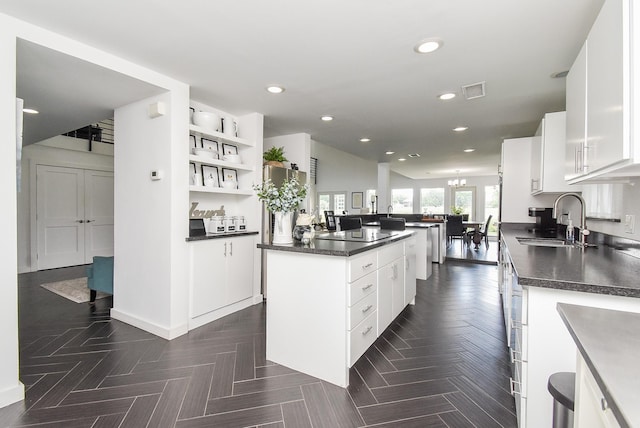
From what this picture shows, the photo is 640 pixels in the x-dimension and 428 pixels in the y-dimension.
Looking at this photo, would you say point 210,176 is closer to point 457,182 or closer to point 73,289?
point 73,289

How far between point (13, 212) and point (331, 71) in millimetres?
2469

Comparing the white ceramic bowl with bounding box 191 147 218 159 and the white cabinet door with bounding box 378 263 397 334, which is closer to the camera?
the white cabinet door with bounding box 378 263 397 334

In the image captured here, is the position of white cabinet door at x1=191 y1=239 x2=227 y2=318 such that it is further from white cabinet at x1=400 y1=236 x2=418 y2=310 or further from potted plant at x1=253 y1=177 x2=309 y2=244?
white cabinet at x1=400 y1=236 x2=418 y2=310

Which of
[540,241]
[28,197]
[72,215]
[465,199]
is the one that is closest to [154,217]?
[540,241]

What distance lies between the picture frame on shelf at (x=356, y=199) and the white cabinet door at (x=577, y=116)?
970 centimetres

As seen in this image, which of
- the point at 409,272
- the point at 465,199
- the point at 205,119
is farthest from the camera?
the point at 465,199

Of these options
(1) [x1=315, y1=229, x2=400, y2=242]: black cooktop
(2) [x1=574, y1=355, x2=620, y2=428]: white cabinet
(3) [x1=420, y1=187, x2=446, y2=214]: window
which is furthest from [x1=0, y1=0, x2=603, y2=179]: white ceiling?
(3) [x1=420, y1=187, x2=446, y2=214]: window

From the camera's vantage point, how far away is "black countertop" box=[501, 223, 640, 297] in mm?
1171

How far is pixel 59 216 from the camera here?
18.7 ft

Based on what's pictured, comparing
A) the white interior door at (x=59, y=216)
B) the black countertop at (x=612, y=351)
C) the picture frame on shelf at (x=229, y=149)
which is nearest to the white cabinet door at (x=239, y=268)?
the picture frame on shelf at (x=229, y=149)

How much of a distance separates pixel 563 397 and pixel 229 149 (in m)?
3.65

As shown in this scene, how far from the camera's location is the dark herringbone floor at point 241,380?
5.53 feet

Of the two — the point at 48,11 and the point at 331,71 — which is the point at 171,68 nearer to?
the point at 48,11

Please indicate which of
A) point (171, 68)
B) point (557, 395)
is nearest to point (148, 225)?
point (171, 68)
